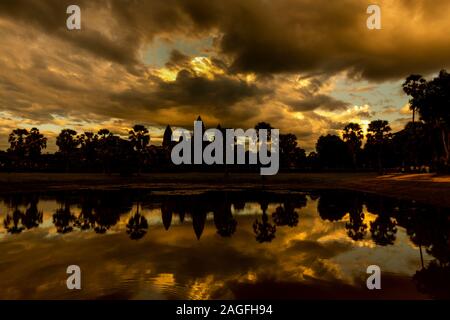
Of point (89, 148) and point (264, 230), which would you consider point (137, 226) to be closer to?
point (264, 230)

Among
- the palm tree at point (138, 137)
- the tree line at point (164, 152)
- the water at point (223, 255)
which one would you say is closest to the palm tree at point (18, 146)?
the tree line at point (164, 152)

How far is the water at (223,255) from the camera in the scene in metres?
7.34

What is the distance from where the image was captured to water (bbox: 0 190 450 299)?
7344 mm

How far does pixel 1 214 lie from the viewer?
19109mm

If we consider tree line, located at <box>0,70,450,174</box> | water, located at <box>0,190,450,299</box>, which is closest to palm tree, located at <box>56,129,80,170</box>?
tree line, located at <box>0,70,450,174</box>

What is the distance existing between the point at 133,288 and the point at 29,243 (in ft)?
25.1

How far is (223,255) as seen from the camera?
1069 cm

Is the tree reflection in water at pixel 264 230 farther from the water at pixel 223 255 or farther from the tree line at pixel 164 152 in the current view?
the tree line at pixel 164 152

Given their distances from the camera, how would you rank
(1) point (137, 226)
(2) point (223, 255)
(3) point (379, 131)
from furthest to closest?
1. (3) point (379, 131)
2. (1) point (137, 226)
3. (2) point (223, 255)

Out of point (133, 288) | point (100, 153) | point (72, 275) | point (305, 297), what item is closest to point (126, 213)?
point (72, 275)

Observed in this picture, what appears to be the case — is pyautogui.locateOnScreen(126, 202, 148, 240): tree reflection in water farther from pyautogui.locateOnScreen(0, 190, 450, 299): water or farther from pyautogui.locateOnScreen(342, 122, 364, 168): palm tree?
pyautogui.locateOnScreen(342, 122, 364, 168): palm tree

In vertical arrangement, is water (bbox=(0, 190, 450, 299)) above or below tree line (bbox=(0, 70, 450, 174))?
below

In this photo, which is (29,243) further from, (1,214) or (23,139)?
(23,139)

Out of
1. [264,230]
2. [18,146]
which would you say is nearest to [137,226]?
[264,230]
